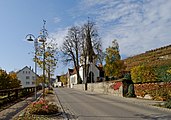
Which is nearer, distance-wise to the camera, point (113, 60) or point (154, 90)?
point (154, 90)

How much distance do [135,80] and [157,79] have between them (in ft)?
12.5

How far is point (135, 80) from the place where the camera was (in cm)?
3039

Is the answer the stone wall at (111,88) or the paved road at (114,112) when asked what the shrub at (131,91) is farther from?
the paved road at (114,112)

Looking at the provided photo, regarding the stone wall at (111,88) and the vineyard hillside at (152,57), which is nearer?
the stone wall at (111,88)

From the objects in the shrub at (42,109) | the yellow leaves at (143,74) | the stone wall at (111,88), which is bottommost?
the shrub at (42,109)

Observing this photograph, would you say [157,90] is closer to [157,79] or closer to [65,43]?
[157,79]

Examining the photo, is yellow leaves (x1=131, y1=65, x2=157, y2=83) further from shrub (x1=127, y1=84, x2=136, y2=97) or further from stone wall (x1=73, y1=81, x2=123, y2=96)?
stone wall (x1=73, y1=81, x2=123, y2=96)

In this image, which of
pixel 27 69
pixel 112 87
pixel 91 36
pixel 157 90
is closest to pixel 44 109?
pixel 157 90

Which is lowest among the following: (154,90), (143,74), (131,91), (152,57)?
(131,91)

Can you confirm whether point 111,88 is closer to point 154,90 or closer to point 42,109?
point 154,90

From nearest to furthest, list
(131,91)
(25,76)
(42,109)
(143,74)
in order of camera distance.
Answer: (42,109)
(143,74)
(131,91)
(25,76)

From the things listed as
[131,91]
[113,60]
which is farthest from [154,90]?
[113,60]

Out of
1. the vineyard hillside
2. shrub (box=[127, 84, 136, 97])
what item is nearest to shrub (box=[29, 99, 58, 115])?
shrub (box=[127, 84, 136, 97])

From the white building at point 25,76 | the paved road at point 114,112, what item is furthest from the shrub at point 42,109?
the white building at point 25,76
